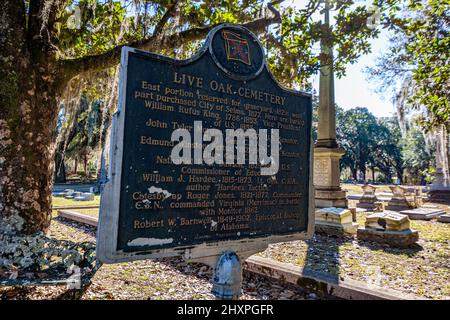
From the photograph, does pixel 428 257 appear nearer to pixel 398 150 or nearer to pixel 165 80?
pixel 165 80

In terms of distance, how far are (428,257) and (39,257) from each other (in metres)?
6.77

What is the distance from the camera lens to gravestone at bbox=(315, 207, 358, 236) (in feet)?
25.5

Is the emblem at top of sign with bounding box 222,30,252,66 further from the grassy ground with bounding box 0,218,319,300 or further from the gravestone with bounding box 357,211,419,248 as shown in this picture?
the gravestone with bounding box 357,211,419,248

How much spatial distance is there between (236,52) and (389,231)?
19.6 ft

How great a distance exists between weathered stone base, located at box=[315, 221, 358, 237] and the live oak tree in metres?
3.83

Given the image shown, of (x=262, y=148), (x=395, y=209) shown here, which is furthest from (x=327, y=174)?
(x=262, y=148)

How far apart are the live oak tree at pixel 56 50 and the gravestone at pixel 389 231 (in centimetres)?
387

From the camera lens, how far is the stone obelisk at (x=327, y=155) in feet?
35.2

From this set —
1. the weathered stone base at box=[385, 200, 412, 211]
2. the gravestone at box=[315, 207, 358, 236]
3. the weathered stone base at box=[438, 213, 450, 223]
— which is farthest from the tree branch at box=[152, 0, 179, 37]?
the weathered stone base at box=[385, 200, 412, 211]

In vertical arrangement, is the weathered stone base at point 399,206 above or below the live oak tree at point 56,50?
below

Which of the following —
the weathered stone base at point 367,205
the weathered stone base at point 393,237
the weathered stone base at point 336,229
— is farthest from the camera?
the weathered stone base at point 367,205

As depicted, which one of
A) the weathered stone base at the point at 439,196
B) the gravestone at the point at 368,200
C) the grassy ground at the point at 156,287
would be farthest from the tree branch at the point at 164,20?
the weathered stone base at the point at 439,196

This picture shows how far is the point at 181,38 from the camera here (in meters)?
5.75

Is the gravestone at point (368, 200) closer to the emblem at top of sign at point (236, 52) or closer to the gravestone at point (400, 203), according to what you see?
the gravestone at point (400, 203)
